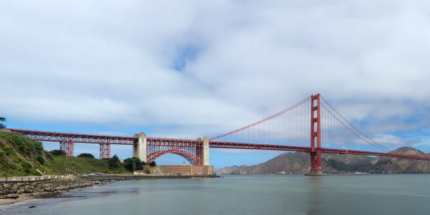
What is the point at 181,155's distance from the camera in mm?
124562

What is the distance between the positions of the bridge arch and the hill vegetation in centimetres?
1165

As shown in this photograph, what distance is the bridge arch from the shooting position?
118 m

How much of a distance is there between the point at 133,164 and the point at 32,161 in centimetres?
4926

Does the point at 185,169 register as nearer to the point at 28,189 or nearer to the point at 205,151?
the point at 205,151

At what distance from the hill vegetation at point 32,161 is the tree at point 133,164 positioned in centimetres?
383

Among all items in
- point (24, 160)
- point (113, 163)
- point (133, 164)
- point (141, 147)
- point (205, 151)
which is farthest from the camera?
point (205, 151)

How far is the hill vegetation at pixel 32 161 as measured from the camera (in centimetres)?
5359

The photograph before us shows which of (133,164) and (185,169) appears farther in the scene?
Answer: (185,169)

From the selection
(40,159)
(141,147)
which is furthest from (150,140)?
(40,159)

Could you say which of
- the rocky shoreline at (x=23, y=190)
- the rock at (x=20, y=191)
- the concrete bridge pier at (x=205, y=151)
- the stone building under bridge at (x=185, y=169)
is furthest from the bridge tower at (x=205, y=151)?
the rock at (x=20, y=191)

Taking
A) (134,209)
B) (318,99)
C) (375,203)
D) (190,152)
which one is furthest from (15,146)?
(318,99)

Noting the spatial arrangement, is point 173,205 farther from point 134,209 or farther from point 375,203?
point 375,203

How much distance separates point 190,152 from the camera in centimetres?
12544

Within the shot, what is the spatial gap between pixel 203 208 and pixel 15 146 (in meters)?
44.9
